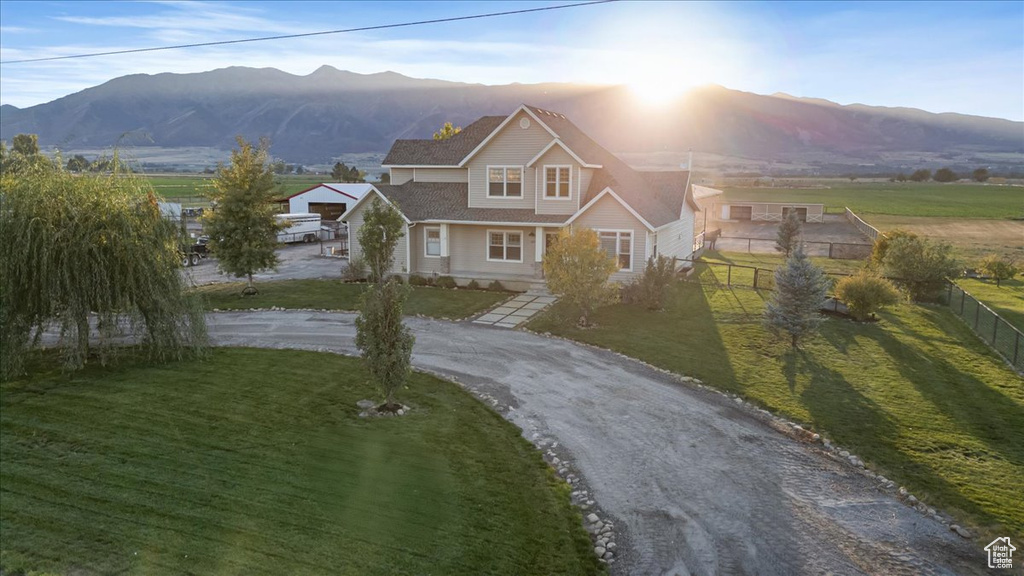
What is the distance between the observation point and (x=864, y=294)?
70.8 ft

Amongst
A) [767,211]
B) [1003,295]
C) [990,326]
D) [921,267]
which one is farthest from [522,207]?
[767,211]

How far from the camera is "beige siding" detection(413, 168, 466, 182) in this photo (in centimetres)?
3347

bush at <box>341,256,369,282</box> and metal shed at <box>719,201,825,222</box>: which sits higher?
metal shed at <box>719,201,825,222</box>

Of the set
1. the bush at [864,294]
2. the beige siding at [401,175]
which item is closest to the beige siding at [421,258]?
the beige siding at [401,175]

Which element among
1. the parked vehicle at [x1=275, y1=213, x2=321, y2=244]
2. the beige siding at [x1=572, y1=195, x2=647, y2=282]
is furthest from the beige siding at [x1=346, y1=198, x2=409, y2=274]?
the parked vehicle at [x1=275, y1=213, x2=321, y2=244]

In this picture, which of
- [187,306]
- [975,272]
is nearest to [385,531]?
[187,306]

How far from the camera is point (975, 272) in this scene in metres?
33.4

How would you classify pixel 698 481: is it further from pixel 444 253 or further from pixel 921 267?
pixel 444 253

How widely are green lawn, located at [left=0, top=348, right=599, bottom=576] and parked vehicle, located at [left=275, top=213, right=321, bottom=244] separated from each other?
31692mm

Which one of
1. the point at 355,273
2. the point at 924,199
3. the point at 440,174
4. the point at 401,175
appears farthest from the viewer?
the point at 924,199

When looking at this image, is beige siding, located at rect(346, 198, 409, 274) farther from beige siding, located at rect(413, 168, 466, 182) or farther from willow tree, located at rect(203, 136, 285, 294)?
willow tree, located at rect(203, 136, 285, 294)

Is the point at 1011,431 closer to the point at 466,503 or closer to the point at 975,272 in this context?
the point at 466,503

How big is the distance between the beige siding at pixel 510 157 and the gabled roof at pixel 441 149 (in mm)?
2809

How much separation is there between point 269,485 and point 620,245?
20384 millimetres
